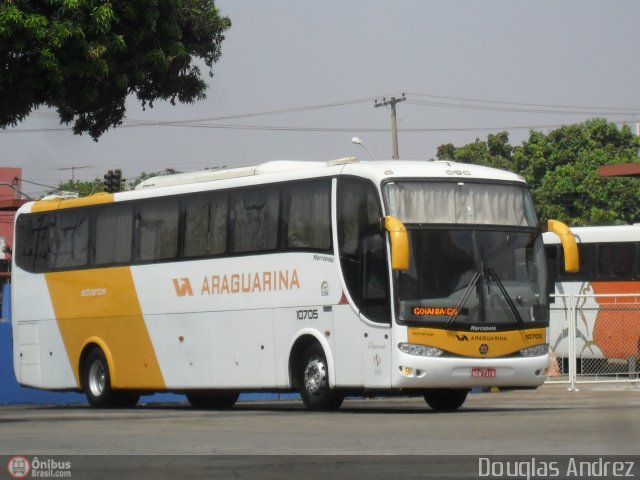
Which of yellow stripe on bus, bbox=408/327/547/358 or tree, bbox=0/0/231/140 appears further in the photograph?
tree, bbox=0/0/231/140

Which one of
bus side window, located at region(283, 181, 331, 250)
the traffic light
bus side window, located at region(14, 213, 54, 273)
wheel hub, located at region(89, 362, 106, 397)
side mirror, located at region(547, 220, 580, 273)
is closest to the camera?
side mirror, located at region(547, 220, 580, 273)

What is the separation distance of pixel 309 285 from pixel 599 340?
11927 mm

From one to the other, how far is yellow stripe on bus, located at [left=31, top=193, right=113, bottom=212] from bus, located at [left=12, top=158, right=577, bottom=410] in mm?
53

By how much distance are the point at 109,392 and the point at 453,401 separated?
21.9 feet

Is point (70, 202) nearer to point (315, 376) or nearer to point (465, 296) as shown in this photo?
point (315, 376)

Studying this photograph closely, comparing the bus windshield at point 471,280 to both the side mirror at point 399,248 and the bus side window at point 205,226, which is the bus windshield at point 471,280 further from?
the bus side window at point 205,226

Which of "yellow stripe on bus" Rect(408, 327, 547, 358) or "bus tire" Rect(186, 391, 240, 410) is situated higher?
"yellow stripe on bus" Rect(408, 327, 547, 358)

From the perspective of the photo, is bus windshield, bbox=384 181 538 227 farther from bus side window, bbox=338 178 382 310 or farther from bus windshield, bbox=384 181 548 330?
bus side window, bbox=338 178 382 310

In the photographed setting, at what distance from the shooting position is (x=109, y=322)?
2477cm

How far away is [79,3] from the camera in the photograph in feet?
69.9

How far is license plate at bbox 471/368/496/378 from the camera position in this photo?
19.2m

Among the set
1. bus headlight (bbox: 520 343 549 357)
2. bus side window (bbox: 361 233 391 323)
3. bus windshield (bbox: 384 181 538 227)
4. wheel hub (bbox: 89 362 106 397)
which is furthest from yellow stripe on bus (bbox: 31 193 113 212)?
bus headlight (bbox: 520 343 549 357)
